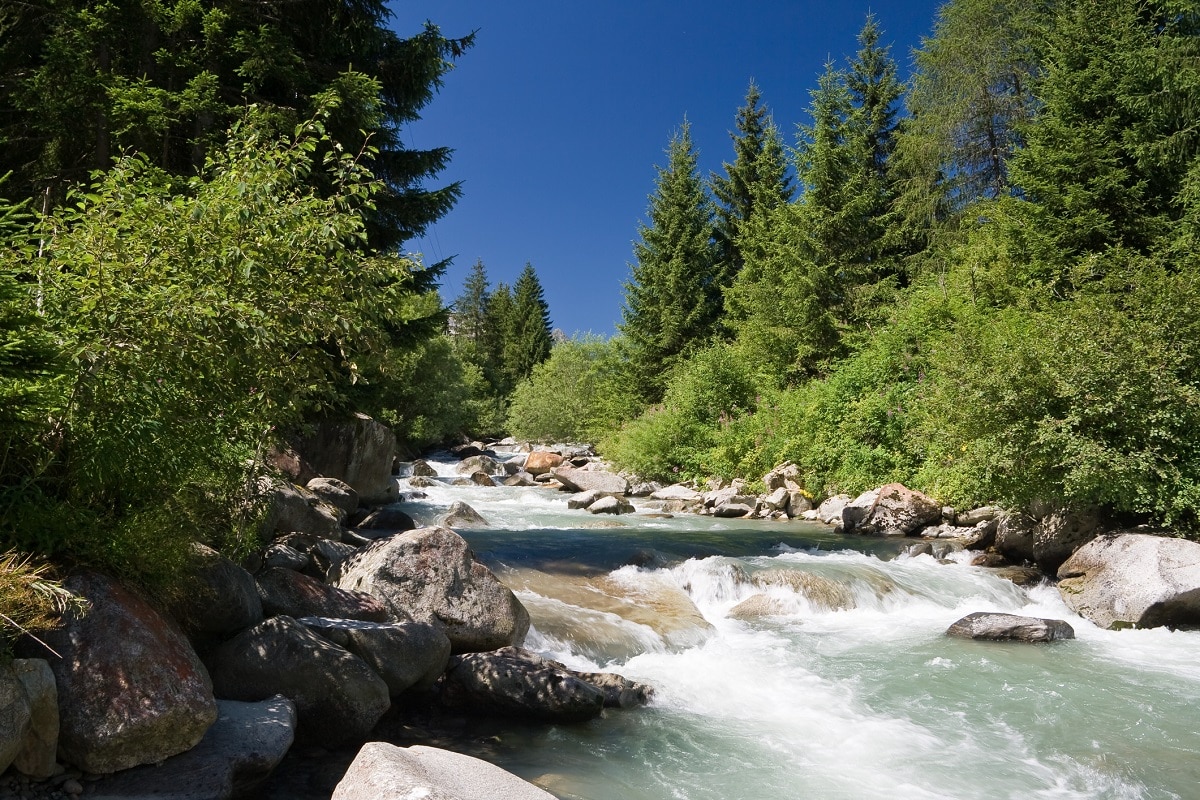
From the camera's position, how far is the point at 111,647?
4141 mm

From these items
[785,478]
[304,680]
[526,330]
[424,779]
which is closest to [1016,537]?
[785,478]

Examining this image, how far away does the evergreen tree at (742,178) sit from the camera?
3412 centimetres

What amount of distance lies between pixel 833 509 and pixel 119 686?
54.8 feet

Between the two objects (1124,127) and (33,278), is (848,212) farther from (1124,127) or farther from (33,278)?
(33,278)

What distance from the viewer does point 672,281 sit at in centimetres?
3234

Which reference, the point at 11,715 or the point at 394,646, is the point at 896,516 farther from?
the point at 11,715

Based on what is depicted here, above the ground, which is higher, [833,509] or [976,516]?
[976,516]

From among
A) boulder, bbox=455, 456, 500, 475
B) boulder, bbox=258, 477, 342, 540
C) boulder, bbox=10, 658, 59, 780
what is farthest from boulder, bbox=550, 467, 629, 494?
boulder, bbox=10, 658, 59, 780

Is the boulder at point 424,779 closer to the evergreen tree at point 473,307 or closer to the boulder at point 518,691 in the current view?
the boulder at point 518,691

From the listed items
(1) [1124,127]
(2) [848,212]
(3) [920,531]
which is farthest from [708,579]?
(2) [848,212]

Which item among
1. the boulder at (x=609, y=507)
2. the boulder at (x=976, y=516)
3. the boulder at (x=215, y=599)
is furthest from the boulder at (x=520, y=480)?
the boulder at (x=215, y=599)

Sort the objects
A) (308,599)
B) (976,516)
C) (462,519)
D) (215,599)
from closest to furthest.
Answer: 1. (215,599)
2. (308,599)
3. (462,519)
4. (976,516)

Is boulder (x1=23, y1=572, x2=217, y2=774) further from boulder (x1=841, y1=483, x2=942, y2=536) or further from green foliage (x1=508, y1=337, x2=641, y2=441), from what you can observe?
green foliage (x1=508, y1=337, x2=641, y2=441)

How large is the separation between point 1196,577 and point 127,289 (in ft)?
41.2
